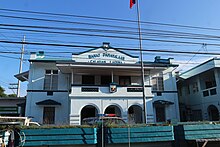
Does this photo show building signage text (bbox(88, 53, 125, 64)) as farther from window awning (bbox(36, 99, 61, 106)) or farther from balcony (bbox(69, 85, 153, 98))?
window awning (bbox(36, 99, 61, 106))

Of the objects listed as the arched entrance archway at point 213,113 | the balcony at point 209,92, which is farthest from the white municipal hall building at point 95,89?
the arched entrance archway at point 213,113

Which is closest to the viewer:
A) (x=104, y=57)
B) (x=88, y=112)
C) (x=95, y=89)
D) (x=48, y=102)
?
(x=95, y=89)

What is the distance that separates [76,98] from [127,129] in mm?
7919

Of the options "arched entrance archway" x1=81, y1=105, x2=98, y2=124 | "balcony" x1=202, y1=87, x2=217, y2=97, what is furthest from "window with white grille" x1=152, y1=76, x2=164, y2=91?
"arched entrance archway" x1=81, y1=105, x2=98, y2=124

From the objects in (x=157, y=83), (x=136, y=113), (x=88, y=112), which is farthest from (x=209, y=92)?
(x=88, y=112)

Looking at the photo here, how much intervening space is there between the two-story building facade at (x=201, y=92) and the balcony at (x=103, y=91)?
6.50 meters

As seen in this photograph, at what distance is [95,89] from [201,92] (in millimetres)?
11578

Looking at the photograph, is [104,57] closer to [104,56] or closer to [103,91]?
[104,56]

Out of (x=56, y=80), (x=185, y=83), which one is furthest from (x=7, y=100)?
(x=185, y=83)

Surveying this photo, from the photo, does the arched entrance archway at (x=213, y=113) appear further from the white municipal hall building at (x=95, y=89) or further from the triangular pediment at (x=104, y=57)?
the triangular pediment at (x=104, y=57)

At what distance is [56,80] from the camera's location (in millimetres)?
18062

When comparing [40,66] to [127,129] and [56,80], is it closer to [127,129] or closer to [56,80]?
[56,80]

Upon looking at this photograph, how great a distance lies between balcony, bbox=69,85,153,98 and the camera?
15.8 meters

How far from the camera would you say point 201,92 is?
19922 mm
